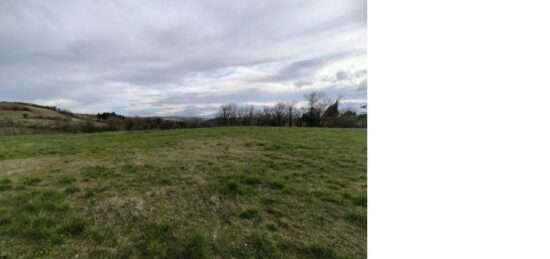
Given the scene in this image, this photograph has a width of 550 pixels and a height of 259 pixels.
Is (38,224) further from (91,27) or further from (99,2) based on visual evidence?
(99,2)

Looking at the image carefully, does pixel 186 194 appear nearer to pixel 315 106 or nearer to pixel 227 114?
pixel 227 114

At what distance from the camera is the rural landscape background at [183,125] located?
1019mm

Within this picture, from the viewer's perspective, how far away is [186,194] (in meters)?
1.44

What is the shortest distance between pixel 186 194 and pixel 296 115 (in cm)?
102

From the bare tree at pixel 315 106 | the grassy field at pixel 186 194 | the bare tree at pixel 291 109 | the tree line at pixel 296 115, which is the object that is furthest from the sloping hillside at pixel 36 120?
the bare tree at pixel 315 106

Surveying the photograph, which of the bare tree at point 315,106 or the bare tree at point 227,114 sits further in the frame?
the bare tree at point 227,114
